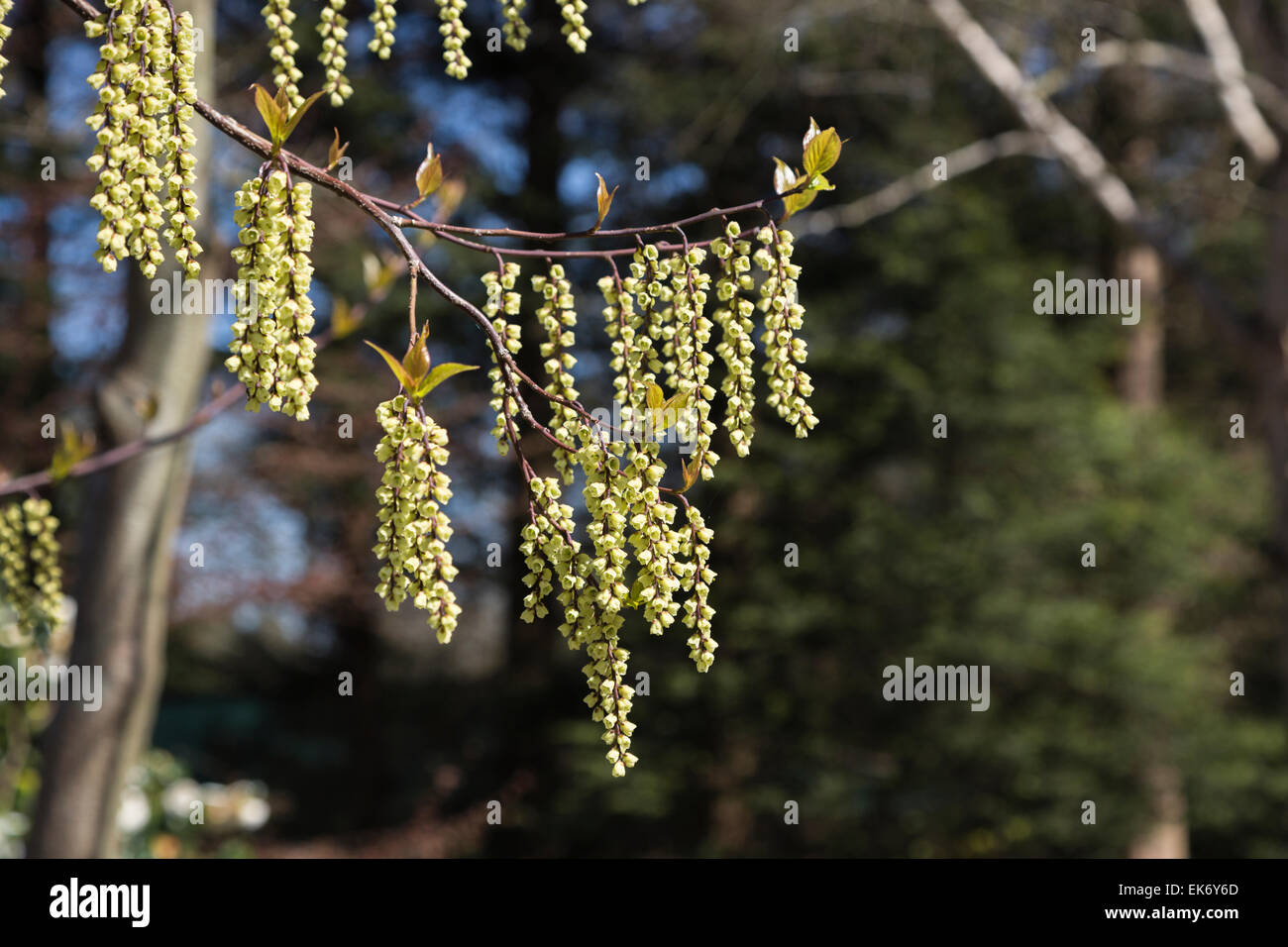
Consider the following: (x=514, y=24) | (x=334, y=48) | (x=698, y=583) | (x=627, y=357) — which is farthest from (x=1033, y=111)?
(x=698, y=583)

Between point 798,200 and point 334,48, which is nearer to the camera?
point 798,200

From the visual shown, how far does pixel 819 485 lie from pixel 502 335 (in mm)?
6809

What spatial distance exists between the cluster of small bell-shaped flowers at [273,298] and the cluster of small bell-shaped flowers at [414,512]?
9 cm

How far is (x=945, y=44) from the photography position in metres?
8.49

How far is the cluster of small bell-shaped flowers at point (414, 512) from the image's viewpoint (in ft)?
3.68

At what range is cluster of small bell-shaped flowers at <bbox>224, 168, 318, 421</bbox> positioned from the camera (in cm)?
113

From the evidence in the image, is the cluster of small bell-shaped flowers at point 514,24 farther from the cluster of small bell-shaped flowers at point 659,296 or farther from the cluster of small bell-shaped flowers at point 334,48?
the cluster of small bell-shaped flowers at point 659,296

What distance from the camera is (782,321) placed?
1275 mm

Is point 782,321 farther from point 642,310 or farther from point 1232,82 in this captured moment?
point 1232,82

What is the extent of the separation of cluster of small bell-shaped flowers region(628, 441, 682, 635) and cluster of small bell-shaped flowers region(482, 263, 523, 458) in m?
0.14

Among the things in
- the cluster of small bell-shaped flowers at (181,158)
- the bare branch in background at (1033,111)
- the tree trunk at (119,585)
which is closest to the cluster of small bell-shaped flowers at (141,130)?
the cluster of small bell-shaped flowers at (181,158)

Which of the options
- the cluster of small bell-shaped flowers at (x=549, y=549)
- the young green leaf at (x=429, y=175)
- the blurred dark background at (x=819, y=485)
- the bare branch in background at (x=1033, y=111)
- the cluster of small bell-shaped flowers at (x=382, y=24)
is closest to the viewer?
the cluster of small bell-shaped flowers at (x=549, y=549)

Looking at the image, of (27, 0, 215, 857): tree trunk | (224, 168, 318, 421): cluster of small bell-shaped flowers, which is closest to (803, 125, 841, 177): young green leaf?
(224, 168, 318, 421): cluster of small bell-shaped flowers

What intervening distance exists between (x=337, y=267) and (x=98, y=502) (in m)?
5.48
